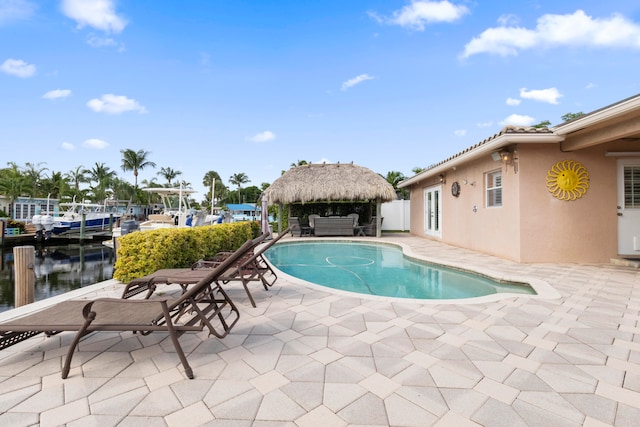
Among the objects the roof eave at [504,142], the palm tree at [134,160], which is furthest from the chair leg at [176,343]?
the palm tree at [134,160]

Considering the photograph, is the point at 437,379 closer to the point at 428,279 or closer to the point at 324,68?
the point at 428,279

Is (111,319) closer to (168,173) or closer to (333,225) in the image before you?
(333,225)

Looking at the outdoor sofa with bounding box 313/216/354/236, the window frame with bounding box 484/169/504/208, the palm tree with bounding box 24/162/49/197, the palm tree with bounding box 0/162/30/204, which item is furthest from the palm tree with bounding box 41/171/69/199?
the window frame with bounding box 484/169/504/208

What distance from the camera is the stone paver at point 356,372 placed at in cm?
177

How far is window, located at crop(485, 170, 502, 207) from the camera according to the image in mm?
8102

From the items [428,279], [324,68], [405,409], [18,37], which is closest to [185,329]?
[405,409]

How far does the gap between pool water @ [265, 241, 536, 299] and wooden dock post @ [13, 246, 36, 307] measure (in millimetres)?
4259

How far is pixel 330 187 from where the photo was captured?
1491 centimetres

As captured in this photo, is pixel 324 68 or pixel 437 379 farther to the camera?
pixel 324 68

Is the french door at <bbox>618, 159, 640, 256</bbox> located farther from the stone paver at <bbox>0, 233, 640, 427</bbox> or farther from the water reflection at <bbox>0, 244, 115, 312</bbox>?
the water reflection at <bbox>0, 244, 115, 312</bbox>

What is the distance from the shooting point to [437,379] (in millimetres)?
2139

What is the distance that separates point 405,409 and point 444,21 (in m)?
14.5

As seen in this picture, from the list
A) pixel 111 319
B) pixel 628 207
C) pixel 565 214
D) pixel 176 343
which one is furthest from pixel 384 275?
pixel 628 207

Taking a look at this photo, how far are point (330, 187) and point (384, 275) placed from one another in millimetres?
8678
